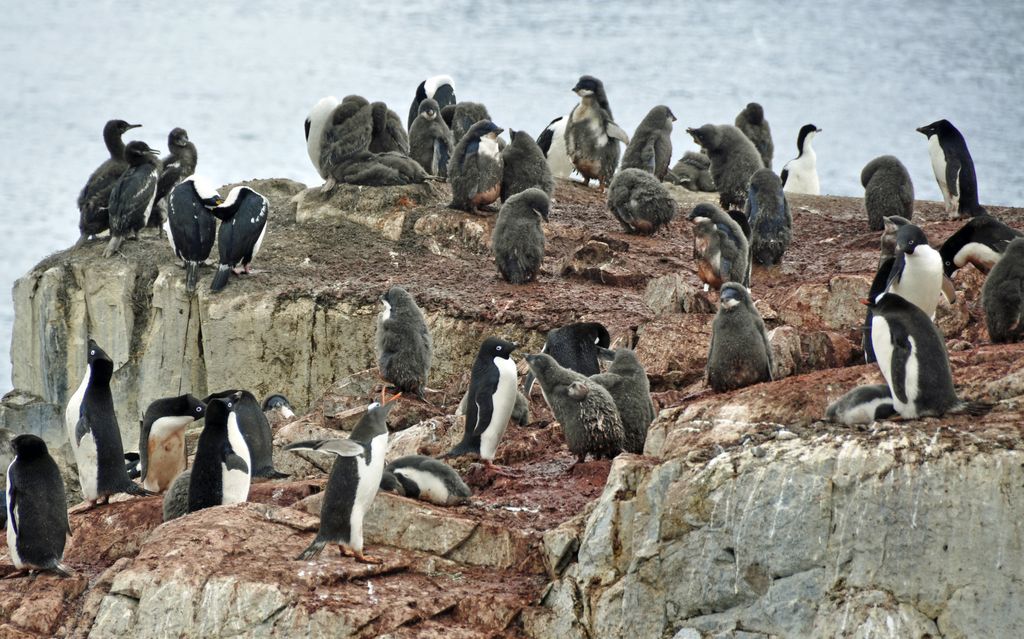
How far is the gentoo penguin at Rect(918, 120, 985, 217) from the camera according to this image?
1488cm

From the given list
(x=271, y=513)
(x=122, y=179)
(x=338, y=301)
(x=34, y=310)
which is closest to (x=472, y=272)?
(x=338, y=301)

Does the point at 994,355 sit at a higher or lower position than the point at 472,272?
higher

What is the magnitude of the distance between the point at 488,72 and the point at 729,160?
65.9 m

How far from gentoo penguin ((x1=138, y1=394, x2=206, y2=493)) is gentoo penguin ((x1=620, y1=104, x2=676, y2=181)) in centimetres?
814

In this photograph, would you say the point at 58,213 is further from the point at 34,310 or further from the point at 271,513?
the point at 271,513

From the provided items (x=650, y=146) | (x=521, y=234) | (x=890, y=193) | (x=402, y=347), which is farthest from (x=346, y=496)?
(x=650, y=146)

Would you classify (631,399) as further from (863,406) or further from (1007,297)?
(1007,297)

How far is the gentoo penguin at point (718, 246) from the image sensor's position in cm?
1251

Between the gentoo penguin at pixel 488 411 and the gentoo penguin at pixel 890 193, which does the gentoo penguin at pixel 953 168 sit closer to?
the gentoo penguin at pixel 890 193

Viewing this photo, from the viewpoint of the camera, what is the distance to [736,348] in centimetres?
961

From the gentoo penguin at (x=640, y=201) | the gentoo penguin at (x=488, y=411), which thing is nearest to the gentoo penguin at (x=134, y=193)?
the gentoo penguin at (x=640, y=201)

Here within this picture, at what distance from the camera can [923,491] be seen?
7.40 meters

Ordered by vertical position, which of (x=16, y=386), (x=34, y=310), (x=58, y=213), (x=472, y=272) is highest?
(x=472, y=272)

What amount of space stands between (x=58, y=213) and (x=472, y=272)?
40780mm
